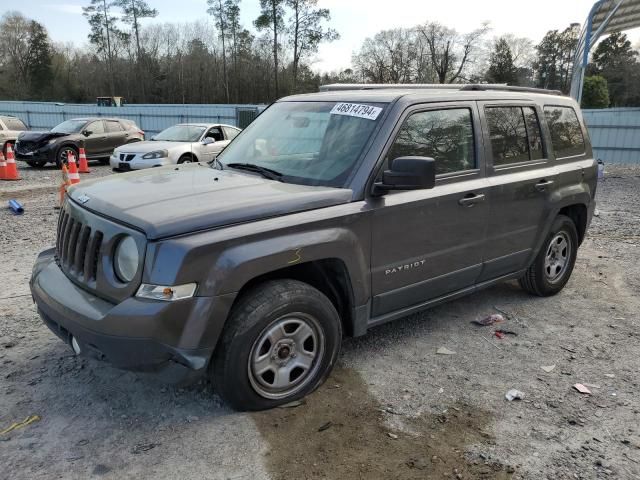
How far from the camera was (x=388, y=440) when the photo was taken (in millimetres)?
2986

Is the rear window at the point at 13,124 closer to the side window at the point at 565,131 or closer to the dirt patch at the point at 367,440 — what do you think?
the side window at the point at 565,131

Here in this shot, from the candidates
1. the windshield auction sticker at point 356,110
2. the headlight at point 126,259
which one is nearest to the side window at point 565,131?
the windshield auction sticker at point 356,110

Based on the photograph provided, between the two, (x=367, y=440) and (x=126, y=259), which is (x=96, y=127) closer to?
(x=126, y=259)

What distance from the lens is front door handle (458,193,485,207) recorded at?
3914 mm

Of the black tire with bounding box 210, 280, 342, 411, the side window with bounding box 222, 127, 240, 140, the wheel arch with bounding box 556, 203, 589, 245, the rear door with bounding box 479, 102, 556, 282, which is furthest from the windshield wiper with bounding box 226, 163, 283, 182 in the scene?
the side window with bounding box 222, 127, 240, 140

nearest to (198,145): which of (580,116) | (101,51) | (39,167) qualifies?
(39,167)

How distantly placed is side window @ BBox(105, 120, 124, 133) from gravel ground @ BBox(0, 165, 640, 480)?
1334 cm

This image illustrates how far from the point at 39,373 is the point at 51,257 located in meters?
0.80

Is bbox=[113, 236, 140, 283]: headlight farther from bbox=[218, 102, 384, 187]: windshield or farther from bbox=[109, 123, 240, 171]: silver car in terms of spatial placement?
bbox=[109, 123, 240, 171]: silver car

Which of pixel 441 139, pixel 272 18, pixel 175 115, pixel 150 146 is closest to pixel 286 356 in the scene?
pixel 441 139

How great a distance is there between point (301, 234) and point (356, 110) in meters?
1.14

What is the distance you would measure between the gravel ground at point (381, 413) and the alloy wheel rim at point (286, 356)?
6.2 inches

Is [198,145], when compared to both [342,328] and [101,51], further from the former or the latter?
[101,51]

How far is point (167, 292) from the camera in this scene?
267 cm
